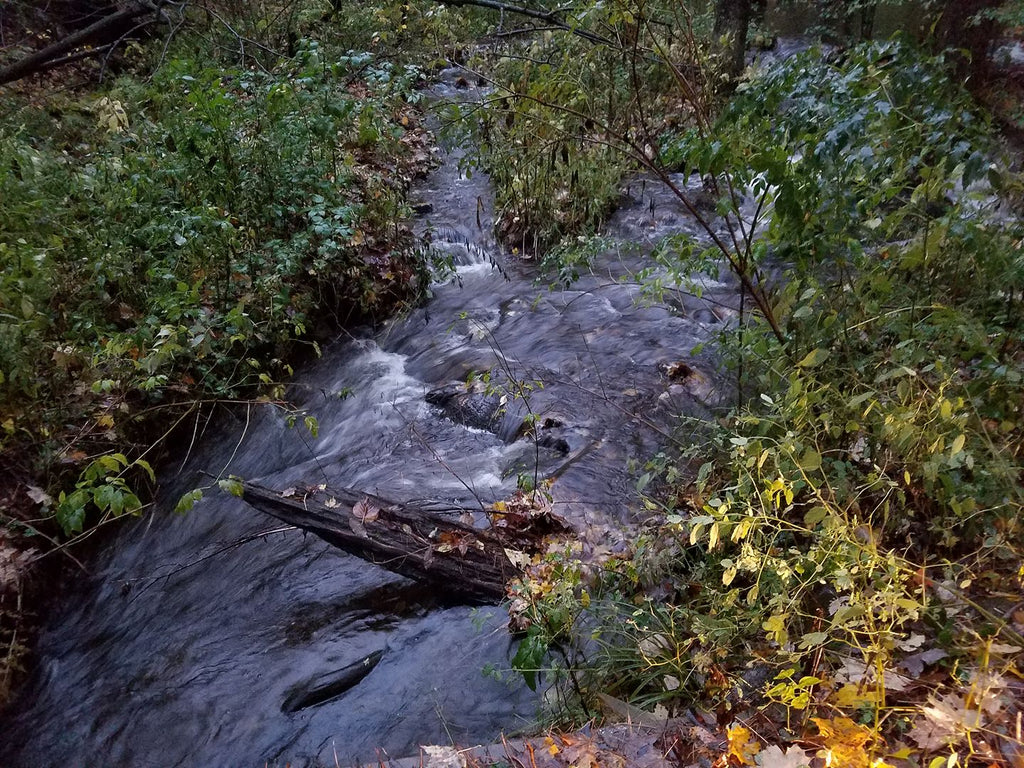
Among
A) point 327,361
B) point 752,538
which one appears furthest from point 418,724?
point 327,361

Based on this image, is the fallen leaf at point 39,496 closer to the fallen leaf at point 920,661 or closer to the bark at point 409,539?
the bark at point 409,539

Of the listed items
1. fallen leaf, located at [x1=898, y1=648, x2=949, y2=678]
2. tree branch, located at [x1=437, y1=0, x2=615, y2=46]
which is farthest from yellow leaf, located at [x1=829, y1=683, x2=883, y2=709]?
tree branch, located at [x1=437, y1=0, x2=615, y2=46]

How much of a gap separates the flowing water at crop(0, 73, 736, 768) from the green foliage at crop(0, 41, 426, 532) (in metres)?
0.54

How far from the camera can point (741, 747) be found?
5.48 ft

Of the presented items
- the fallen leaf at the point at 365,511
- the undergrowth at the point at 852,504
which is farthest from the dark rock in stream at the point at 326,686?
the undergrowth at the point at 852,504

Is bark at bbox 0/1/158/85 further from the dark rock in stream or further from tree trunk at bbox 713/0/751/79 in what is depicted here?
tree trunk at bbox 713/0/751/79

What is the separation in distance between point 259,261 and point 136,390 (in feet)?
4.32

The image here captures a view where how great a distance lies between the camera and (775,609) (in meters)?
2.20

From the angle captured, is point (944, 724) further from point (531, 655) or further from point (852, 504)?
point (531, 655)

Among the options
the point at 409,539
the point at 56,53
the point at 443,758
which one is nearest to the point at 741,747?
the point at 443,758

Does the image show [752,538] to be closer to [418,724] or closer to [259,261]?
[418,724]

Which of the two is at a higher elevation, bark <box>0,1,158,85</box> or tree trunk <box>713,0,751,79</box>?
bark <box>0,1,158,85</box>

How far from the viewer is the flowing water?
120 inches

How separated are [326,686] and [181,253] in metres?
3.33
